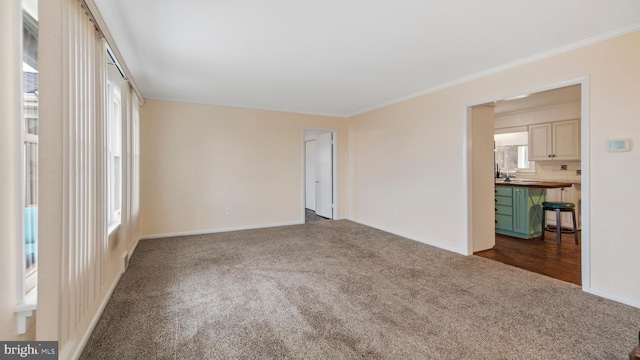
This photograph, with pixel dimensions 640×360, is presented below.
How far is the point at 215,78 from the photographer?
3.70 meters

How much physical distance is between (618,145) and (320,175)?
5326 mm

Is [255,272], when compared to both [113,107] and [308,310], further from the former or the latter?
[113,107]

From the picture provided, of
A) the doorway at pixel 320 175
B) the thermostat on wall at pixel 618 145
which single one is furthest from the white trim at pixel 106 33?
the thermostat on wall at pixel 618 145

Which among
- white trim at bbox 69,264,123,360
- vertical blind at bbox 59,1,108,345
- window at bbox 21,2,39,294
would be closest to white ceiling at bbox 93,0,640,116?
vertical blind at bbox 59,1,108,345

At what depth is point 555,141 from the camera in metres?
5.43

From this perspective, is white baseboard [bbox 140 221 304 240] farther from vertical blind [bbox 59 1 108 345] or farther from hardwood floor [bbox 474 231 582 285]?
hardwood floor [bbox 474 231 582 285]

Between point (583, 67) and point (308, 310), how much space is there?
138 inches

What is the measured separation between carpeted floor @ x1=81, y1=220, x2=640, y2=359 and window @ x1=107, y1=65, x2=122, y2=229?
769 millimetres

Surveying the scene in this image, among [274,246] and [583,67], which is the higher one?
[583,67]

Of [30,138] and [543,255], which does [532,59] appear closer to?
[543,255]

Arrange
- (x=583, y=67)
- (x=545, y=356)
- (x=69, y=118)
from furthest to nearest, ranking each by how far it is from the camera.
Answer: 1. (x=583, y=67)
2. (x=545, y=356)
3. (x=69, y=118)

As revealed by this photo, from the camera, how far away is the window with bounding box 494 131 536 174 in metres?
6.11

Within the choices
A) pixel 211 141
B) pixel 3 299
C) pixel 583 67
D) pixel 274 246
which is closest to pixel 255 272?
pixel 274 246

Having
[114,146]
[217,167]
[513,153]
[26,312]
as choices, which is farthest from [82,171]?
[513,153]
